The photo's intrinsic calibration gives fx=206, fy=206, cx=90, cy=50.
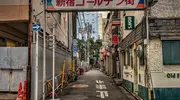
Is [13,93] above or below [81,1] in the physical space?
below

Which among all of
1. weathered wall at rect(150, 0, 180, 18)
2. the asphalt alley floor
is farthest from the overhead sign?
the asphalt alley floor

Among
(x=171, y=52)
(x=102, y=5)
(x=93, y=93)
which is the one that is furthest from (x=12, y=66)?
(x=171, y=52)

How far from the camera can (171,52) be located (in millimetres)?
9328

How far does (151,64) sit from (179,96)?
1.84 m

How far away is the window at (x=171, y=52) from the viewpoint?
30.5ft

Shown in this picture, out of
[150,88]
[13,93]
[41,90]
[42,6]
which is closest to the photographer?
[150,88]

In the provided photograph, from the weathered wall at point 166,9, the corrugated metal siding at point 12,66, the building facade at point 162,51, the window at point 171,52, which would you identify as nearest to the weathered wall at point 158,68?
the building facade at point 162,51

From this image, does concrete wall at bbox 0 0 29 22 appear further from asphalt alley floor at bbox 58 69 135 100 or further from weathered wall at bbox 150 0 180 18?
weathered wall at bbox 150 0 180 18

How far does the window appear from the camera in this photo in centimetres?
930

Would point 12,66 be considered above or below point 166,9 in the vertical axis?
below

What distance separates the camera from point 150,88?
911cm

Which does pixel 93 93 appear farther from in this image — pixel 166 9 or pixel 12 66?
pixel 166 9

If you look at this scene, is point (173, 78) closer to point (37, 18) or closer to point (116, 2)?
point (116, 2)

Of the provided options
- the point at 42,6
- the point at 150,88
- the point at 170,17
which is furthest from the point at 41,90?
the point at 170,17
